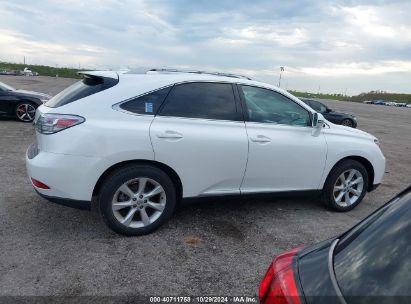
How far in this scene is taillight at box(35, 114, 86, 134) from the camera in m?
3.89

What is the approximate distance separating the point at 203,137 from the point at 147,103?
0.70m

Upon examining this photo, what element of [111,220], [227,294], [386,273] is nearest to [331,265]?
[386,273]

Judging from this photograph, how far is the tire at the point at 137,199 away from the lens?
13.1 feet

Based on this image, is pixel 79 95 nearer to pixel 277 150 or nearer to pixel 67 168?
pixel 67 168

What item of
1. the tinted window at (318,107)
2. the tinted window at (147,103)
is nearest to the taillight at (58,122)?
the tinted window at (147,103)

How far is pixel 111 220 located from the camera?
13.4ft

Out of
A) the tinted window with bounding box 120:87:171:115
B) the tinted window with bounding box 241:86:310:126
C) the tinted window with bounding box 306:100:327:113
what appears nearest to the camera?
the tinted window with bounding box 120:87:171:115

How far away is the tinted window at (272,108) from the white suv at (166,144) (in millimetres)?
13

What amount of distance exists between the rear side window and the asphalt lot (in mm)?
1385

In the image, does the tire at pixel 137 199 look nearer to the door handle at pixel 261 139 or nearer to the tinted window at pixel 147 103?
the tinted window at pixel 147 103

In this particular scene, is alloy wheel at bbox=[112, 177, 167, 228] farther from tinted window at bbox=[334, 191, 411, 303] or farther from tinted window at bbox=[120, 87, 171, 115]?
tinted window at bbox=[334, 191, 411, 303]

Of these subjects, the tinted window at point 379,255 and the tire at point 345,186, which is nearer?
the tinted window at point 379,255

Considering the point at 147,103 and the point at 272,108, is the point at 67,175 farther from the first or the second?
the point at 272,108

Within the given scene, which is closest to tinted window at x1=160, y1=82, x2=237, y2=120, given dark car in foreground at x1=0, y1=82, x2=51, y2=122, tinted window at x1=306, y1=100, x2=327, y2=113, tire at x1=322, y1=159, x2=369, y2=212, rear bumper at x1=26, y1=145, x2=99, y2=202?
rear bumper at x1=26, y1=145, x2=99, y2=202
